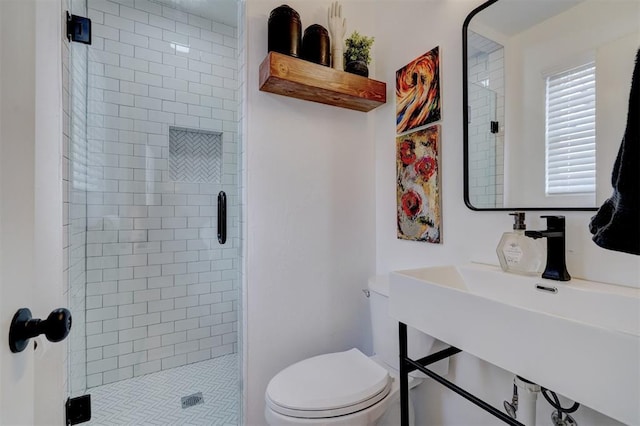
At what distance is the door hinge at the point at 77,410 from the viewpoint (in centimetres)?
107

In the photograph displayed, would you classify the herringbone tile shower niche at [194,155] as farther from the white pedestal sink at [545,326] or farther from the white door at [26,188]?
the white pedestal sink at [545,326]

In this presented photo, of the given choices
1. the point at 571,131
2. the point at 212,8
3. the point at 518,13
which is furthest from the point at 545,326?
the point at 212,8

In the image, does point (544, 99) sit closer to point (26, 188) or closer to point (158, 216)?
point (26, 188)

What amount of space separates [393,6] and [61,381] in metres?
2.18

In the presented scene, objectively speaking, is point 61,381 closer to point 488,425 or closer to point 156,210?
point 156,210

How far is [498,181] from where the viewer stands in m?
1.09

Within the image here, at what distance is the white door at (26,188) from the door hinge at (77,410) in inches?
18.4

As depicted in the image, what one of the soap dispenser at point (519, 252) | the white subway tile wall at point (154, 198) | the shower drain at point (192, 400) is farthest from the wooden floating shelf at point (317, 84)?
the shower drain at point (192, 400)

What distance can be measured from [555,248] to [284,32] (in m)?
1.35

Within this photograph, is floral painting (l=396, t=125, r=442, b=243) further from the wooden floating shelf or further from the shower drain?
the shower drain

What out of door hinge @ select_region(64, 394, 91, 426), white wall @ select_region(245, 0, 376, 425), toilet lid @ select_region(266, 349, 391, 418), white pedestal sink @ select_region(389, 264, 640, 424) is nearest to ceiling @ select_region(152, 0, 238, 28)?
white wall @ select_region(245, 0, 376, 425)

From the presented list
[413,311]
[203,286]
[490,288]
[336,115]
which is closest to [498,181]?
[490,288]

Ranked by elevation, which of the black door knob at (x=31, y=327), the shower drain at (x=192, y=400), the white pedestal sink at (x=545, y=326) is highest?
the black door knob at (x=31, y=327)

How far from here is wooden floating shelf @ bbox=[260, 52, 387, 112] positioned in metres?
1.27
